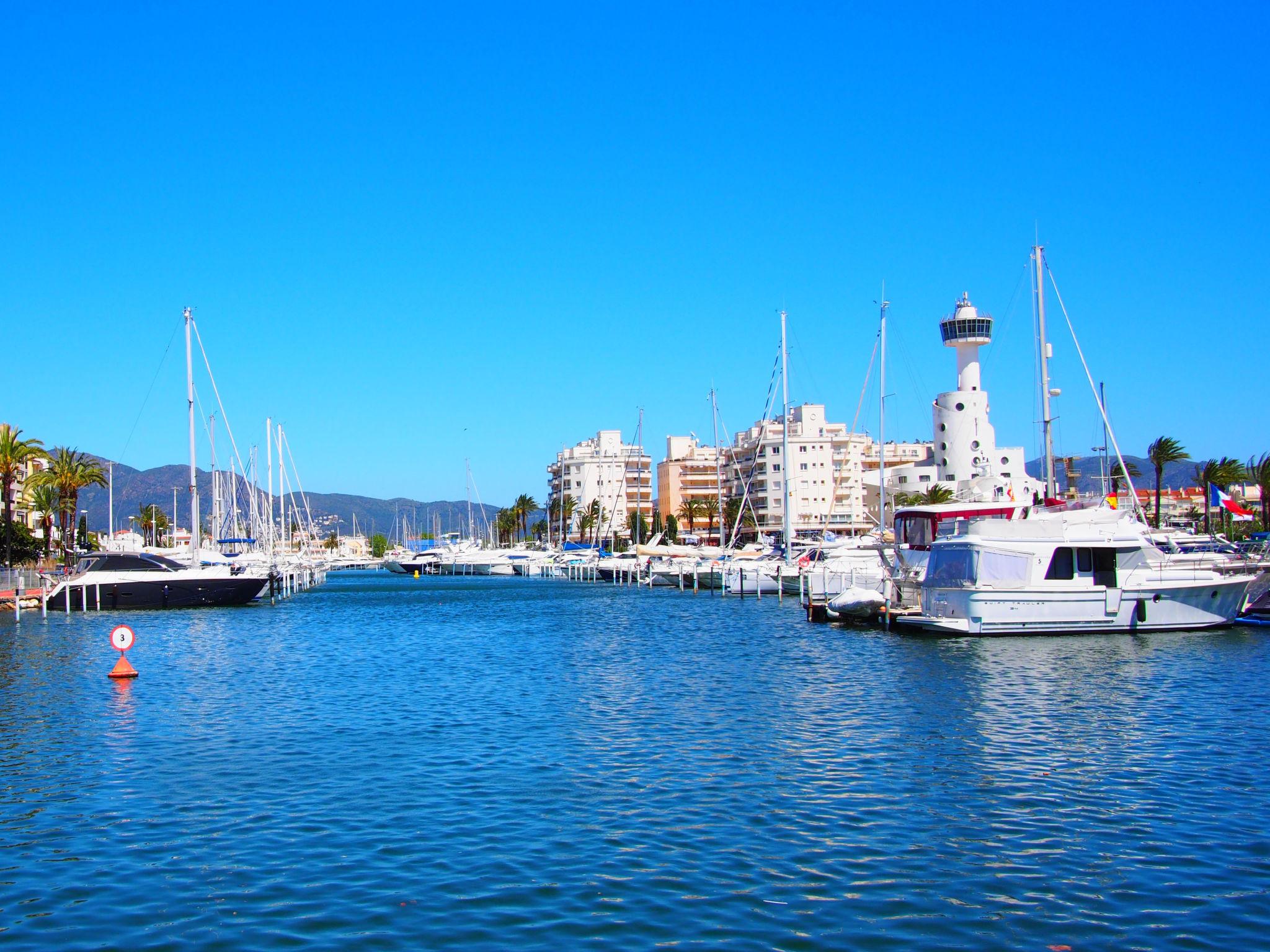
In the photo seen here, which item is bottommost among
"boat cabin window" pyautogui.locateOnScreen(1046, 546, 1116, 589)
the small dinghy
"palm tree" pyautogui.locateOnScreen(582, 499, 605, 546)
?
the small dinghy

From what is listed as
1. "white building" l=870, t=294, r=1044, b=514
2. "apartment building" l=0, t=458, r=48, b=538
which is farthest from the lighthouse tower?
"apartment building" l=0, t=458, r=48, b=538

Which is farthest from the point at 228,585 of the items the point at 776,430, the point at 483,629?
Answer: the point at 776,430

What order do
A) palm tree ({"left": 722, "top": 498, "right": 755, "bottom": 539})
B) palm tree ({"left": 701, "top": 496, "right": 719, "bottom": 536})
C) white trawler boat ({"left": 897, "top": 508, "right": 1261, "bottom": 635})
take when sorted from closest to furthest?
white trawler boat ({"left": 897, "top": 508, "right": 1261, "bottom": 635}) → palm tree ({"left": 722, "top": 498, "right": 755, "bottom": 539}) → palm tree ({"left": 701, "top": 496, "right": 719, "bottom": 536})

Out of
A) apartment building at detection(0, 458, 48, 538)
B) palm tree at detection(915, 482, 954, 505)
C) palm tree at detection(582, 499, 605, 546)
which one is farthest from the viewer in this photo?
palm tree at detection(582, 499, 605, 546)

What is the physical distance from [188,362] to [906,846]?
2429 inches

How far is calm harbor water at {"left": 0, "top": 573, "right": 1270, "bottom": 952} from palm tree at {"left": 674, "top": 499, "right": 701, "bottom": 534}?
460 feet

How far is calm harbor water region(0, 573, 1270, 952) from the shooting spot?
12352mm

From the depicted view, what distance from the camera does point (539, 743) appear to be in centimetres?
2255

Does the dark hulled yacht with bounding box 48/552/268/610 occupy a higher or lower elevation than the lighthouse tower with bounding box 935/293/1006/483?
lower

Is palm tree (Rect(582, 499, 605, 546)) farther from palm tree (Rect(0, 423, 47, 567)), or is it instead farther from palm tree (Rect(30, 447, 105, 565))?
palm tree (Rect(0, 423, 47, 567))

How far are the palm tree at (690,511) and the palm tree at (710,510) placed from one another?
3.74 feet

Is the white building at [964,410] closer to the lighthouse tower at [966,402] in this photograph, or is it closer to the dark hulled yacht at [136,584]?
the lighthouse tower at [966,402]

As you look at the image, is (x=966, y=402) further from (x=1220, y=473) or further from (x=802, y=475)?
(x=802, y=475)

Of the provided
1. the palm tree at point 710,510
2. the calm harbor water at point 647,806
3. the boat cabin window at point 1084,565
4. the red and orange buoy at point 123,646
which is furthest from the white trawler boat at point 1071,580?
the palm tree at point 710,510
